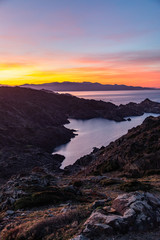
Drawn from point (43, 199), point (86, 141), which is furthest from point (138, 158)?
point (86, 141)

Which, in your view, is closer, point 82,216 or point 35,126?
point 82,216

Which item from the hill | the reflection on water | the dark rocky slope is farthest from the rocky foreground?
the reflection on water

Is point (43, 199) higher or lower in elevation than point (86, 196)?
higher

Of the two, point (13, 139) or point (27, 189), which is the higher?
point (27, 189)

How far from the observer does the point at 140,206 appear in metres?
10.0

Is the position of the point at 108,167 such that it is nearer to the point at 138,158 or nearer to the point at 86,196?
the point at 138,158

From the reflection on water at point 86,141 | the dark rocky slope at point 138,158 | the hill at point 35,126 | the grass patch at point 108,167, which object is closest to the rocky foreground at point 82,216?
the dark rocky slope at point 138,158

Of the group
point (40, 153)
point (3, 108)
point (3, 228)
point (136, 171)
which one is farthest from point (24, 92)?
point (3, 228)

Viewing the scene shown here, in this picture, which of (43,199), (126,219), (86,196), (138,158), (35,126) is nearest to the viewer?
(126,219)

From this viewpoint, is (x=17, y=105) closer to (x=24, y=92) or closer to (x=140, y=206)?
(x=24, y=92)

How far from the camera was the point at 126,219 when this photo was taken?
9.09 m

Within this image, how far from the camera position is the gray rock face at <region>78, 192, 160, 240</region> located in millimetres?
8547

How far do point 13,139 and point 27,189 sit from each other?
66994 millimetres

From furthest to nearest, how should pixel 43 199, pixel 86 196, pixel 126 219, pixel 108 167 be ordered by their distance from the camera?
pixel 108 167 → pixel 86 196 → pixel 43 199 → pixel 126 219
